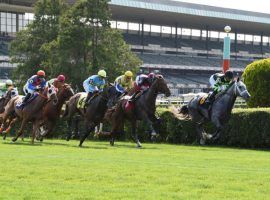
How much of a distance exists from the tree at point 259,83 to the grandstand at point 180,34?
3867cm

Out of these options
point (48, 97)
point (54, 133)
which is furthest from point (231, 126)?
point (54, 133)

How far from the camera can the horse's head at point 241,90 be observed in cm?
1762

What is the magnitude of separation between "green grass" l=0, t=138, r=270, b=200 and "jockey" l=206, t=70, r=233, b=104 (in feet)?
20.5

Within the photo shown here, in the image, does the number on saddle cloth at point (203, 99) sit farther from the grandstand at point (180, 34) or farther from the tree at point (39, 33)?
the grandstand at point (180, 34)

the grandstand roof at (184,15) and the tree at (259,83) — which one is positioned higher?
the grandstand roof at (184,15)

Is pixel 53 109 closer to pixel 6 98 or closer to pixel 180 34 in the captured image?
pixel 6 98

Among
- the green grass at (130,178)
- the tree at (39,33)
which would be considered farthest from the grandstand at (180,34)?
the green grass at (130,178)

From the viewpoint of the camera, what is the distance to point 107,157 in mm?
13273

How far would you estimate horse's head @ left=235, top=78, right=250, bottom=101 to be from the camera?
1762 cm

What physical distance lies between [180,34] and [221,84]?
61.6 metres

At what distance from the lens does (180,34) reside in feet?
263

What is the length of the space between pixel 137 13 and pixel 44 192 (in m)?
61.5

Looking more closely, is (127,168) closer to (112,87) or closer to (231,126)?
(112,87)

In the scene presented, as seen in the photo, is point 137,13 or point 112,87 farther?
point 137,13
